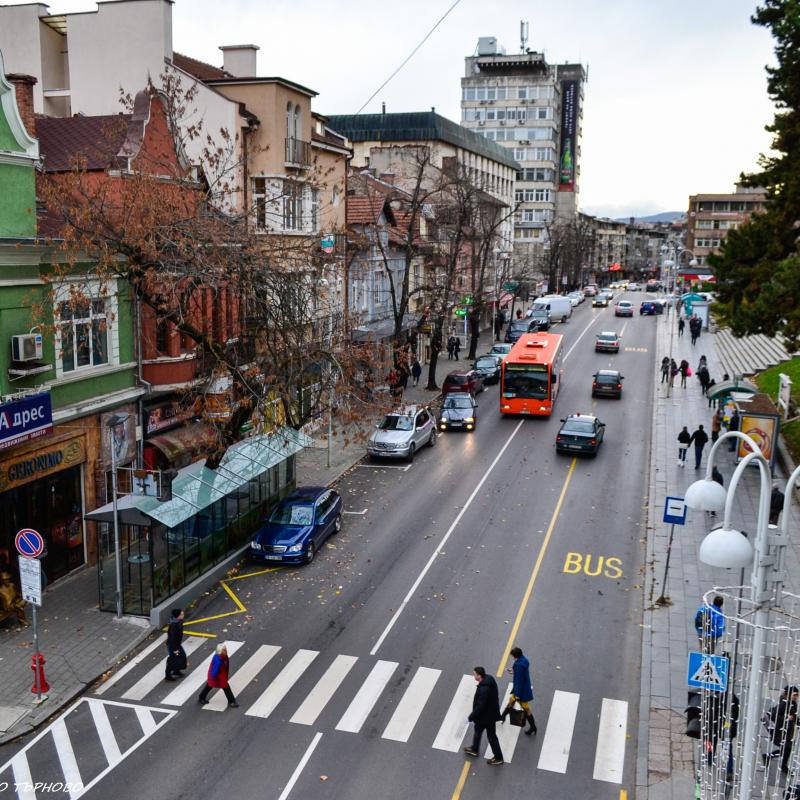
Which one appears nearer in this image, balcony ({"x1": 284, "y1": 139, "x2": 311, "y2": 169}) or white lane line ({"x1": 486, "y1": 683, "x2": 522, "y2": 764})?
white lane line ({"x1": 486, "y1": 683, "x2": 522, "y2": 764})

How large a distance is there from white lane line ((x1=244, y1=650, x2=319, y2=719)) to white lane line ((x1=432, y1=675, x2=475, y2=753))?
311 centimetres

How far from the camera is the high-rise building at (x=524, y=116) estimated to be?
11925 cm

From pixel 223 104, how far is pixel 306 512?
16.6 meters

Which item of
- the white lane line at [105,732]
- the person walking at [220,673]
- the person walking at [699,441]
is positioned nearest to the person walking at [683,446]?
the person walking at [699,441]

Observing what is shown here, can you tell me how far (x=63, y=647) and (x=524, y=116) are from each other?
116 m

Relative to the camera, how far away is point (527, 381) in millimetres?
39156

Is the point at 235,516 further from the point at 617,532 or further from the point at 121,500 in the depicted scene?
the point at 617,532

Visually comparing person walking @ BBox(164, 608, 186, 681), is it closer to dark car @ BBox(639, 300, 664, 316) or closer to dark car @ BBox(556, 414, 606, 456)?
dark car @ BBox(556, 414, 606, 456)

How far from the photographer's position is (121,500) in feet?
66.3

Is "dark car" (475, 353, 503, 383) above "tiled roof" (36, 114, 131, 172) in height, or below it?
below

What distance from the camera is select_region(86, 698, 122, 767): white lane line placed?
13.7 metres

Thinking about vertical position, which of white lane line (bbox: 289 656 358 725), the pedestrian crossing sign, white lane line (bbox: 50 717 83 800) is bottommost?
white lane line (bbox: 50 717 83 800)

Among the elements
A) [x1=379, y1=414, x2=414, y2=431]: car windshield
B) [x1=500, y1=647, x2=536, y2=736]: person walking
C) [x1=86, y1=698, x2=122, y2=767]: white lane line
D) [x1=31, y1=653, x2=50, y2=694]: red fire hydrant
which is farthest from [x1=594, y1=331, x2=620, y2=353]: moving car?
[x1=31, y1=653, x2=50, y2=694]: red fire hydrant

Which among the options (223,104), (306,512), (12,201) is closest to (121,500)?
(306,512)
